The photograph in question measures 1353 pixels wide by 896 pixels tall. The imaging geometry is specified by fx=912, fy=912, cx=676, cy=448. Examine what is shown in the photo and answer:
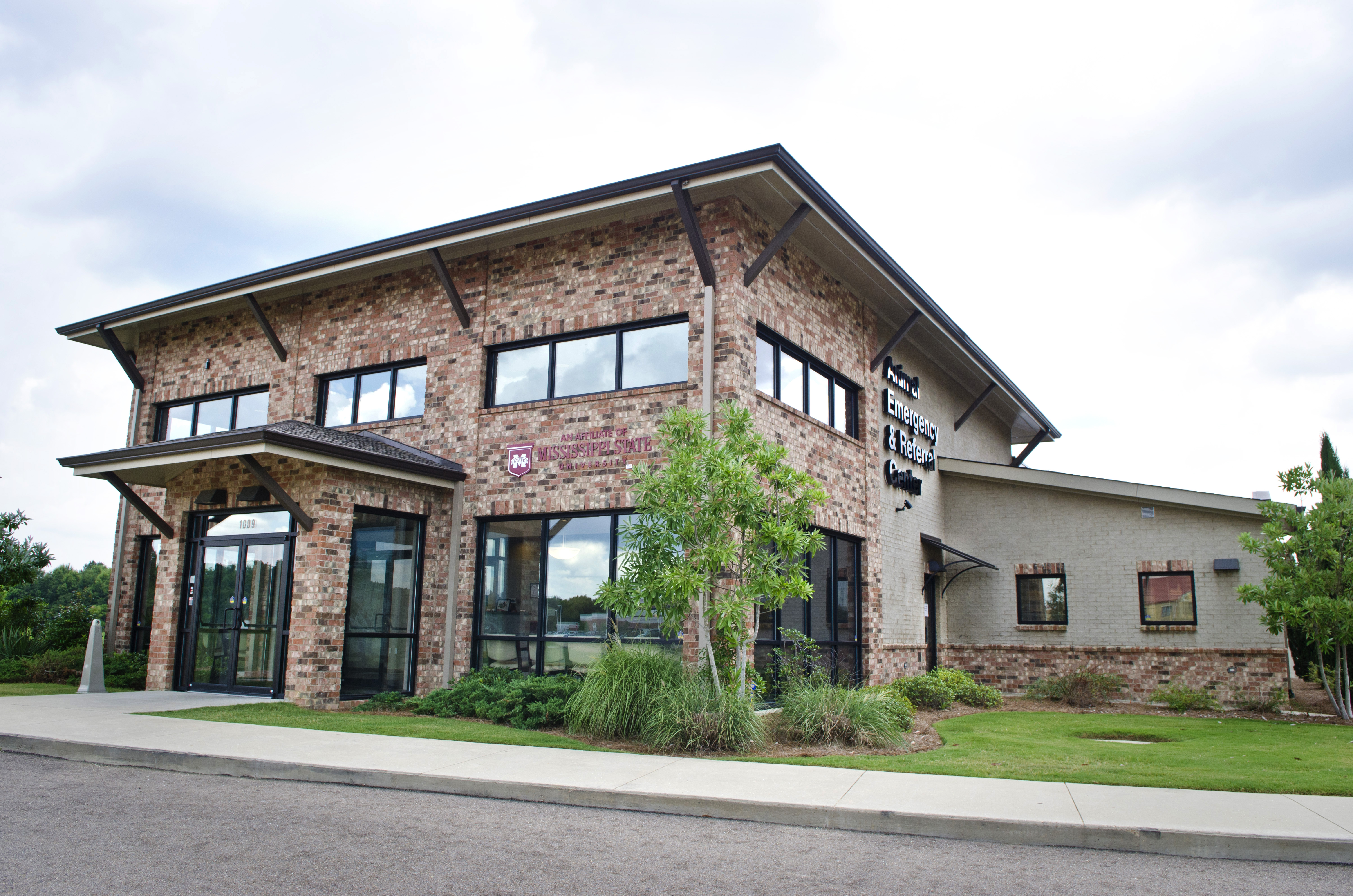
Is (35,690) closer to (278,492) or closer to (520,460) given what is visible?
(278,492)

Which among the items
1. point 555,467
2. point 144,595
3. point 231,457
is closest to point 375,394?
point 231,457

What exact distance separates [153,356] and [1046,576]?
60.3ft

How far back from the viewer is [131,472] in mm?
14141

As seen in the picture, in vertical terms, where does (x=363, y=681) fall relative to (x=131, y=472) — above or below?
below

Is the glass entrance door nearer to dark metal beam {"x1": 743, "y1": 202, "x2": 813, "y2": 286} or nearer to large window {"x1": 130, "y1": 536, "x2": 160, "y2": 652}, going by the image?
large window {"x1": 130, "y1": 536, "x2": 160, "y2": 652}

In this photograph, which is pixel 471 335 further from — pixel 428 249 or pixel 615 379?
pixel 615 379

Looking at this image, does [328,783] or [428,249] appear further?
[428,249]

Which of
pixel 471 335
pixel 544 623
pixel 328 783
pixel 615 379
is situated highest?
pixel 471 335

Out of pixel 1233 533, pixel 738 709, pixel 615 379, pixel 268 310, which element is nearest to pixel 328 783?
pixel 738 709

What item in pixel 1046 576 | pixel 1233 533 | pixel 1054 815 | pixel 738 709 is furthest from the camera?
pixel 1046 576

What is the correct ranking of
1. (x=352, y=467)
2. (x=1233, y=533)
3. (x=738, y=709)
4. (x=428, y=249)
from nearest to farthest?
(x=738, y=709), (x=352, y=467), (x=428, y=249), (x=1233, y=533)

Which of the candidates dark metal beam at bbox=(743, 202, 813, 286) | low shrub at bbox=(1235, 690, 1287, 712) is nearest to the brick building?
dark metal beam at bbox=(743, 202, 813, 286)

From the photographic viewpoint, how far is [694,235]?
1203 cm

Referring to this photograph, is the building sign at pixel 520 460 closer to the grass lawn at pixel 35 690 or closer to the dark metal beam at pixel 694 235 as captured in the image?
the dark metal beam at pixel 694 235
